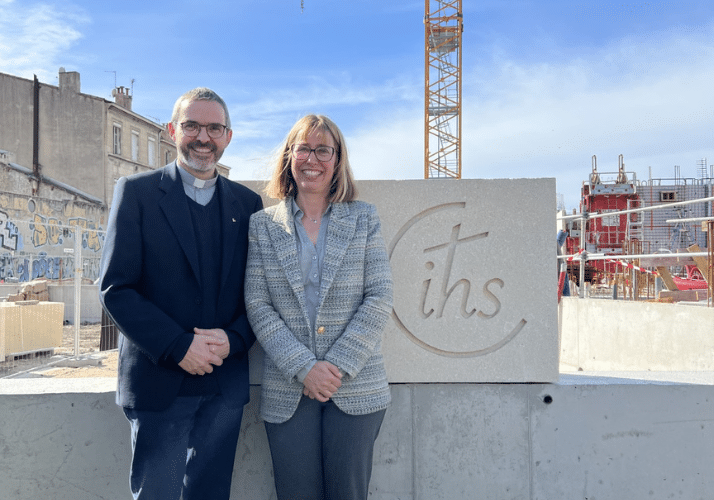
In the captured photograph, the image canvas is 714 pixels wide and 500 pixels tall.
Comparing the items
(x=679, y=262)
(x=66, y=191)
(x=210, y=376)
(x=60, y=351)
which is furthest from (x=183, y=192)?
(x=66, y=191)

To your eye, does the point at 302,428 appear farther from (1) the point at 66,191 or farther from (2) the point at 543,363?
(1) the point at 66,191

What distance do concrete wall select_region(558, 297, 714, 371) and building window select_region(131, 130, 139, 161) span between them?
87.1 feet

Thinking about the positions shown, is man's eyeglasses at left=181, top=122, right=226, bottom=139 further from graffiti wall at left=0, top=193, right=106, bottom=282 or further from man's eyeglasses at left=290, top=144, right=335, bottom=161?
graffiti wall at left=0, top=193, right=106, bottom=282

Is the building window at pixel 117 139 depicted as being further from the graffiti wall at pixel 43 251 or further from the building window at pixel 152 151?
the graffiti wall at pixel 43 251

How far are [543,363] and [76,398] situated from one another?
6.70 feet

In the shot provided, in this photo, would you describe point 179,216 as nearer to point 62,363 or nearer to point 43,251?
point 62,363

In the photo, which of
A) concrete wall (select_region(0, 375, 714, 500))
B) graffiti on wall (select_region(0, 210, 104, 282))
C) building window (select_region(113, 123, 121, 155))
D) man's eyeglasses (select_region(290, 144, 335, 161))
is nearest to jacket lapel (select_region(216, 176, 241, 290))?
man's eyeglasses (select_region(290, 144, 335, 161))

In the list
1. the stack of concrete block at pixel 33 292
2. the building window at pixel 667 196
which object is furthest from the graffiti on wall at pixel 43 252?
the building window at pixel 667 196

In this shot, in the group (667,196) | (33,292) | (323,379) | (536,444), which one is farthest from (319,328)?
(667,196)

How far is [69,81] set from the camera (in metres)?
26.1

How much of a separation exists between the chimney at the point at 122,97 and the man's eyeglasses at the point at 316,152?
105 ft

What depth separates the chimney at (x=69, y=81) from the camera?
26.1 m

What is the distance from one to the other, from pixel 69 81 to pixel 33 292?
18.0m

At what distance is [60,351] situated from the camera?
10.1 metres
